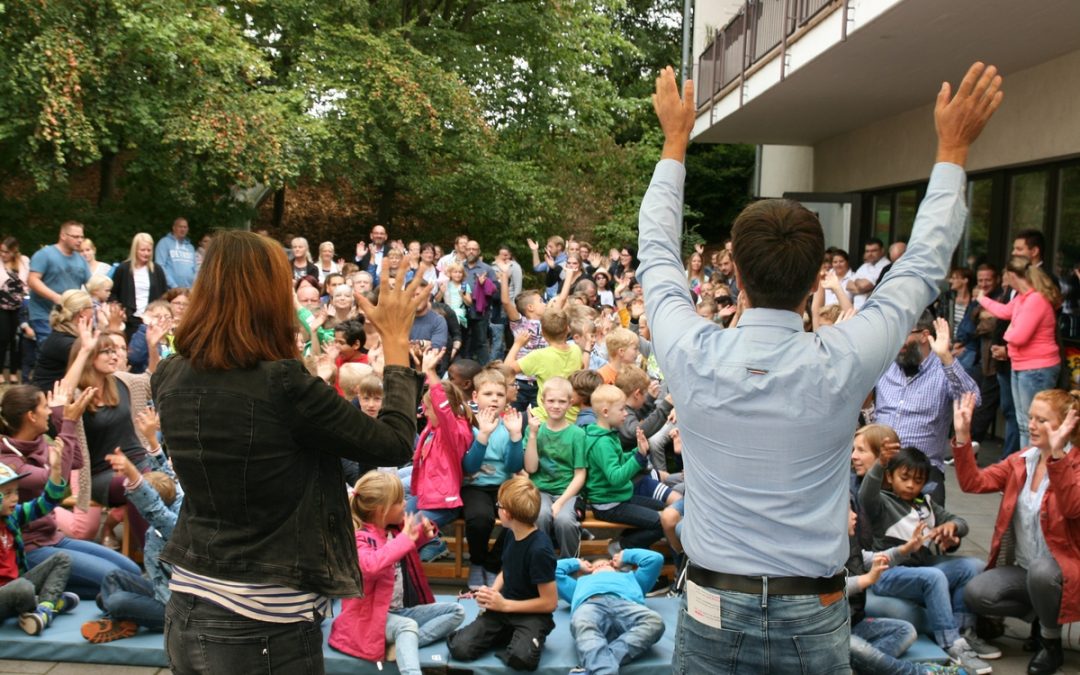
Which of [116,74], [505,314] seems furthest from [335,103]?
[505,314]

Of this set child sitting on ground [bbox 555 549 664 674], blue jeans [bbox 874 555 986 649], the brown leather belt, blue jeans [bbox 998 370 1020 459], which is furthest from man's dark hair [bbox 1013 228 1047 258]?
the brown leather belt

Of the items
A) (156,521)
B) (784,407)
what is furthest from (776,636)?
(156,521)

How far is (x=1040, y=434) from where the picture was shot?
5.09 metres

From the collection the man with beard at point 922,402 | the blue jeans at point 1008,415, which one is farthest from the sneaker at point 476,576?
the blue jeans at point 1008,415

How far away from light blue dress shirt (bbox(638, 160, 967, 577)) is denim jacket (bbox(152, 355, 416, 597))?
74cm

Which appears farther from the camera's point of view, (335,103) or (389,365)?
(335,103)

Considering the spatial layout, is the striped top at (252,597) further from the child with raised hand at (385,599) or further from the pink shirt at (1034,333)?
the pink shirt at (1034,333)

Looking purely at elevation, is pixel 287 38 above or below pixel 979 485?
above

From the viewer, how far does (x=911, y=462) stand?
5680 millimetres

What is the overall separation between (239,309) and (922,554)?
14.8 feet

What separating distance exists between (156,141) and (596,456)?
38.8 feet

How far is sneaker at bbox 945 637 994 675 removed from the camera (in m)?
5.10

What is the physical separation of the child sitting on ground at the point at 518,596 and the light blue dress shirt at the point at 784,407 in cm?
273

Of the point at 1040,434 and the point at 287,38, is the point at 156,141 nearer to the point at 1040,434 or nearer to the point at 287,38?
the point at 287,38
